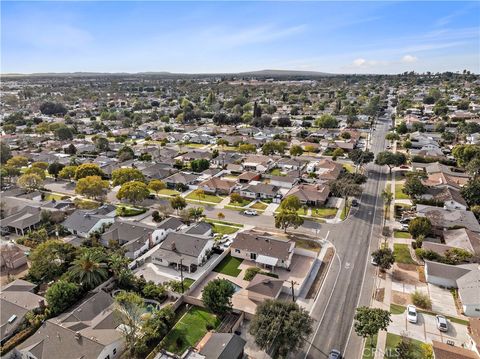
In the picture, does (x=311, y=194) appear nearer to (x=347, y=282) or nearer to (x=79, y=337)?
(x=347, y=282)

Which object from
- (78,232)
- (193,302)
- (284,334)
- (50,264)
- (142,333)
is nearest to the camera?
(284,334)

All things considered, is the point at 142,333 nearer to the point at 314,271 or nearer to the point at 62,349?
the point at 62,349

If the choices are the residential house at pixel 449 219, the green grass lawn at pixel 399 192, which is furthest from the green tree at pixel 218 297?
the green grass lawn at pixel 399 192

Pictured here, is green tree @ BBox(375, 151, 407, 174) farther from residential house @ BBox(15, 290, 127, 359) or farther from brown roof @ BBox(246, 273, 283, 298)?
residential house @ BBox(15, 290, 127, 359)

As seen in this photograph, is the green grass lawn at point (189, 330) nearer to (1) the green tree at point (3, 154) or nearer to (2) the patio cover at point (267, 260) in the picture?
(2) the patio cover at point (267, 260)

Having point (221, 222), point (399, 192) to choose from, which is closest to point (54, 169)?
point (221, 222)

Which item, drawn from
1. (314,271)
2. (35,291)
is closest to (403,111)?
(314,271)
